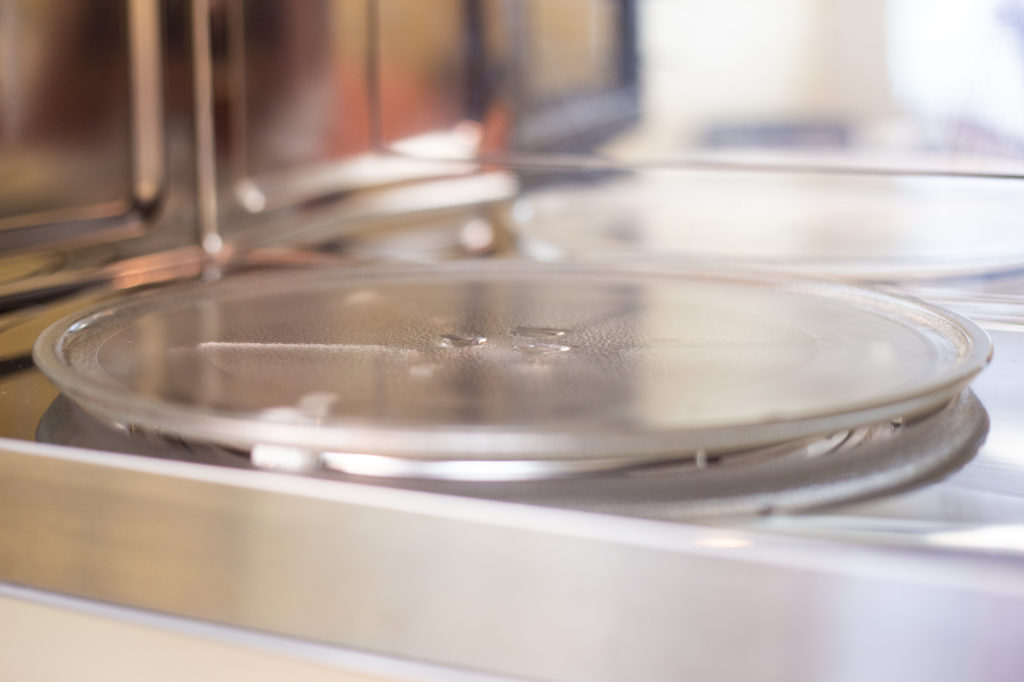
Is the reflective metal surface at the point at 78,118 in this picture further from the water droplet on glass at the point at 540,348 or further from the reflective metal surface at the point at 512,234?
the water droplet on glass at the point at 540,348

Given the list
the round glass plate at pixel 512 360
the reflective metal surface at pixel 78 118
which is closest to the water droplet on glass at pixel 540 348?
the round glass plate at pixel 512 360

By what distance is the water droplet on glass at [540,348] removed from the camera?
0.39 m

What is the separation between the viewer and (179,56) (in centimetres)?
76

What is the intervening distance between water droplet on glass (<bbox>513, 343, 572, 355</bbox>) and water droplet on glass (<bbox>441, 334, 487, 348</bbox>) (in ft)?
0.06

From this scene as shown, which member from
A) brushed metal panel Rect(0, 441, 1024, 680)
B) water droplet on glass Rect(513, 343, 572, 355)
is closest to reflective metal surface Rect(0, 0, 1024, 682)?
brushed metal panel Rect(0, 441, 1024, 680)

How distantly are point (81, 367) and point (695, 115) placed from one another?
1.44 ft

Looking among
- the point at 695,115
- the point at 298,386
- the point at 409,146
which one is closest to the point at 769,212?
the point at 695,115

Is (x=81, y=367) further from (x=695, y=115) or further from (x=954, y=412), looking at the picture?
(x=695, y=115)

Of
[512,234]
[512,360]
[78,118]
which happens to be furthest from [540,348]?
[78,118]

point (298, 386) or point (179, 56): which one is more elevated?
point (179, 56)

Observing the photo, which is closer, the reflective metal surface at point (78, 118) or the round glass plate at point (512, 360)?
the round glass plate at point (512, 360)

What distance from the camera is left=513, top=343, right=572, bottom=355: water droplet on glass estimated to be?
1.26 feet

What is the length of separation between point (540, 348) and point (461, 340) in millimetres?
34

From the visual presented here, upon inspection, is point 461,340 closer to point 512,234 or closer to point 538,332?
point 538,332
